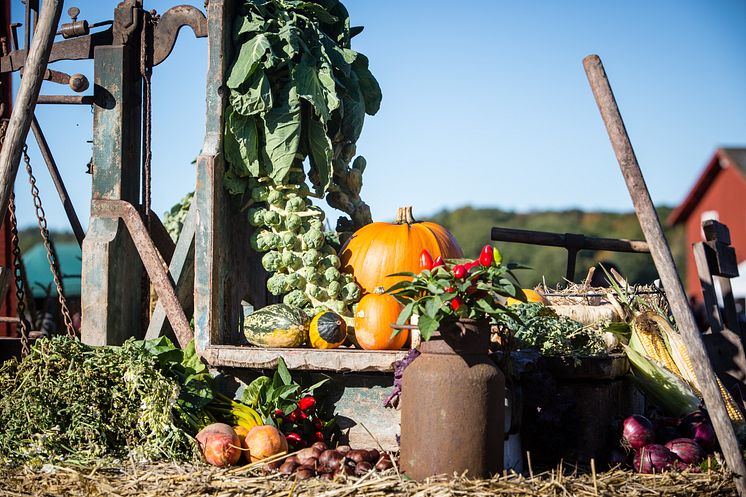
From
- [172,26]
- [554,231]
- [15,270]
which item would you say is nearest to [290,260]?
[172,26]

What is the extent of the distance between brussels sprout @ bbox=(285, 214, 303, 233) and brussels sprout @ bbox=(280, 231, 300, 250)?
4 centimetres

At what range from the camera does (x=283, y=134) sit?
18.5 feet

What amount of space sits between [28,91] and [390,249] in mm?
2703

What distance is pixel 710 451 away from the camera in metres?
4.64

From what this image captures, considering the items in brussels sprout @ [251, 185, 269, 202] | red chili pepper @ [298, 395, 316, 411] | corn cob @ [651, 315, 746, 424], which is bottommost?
red chili pepper @ [298, 395, 316, 411]

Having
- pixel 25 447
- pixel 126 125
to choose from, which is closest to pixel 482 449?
pixel 25 447

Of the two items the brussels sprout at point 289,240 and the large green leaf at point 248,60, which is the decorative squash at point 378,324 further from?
the large green leaf at point 248,60

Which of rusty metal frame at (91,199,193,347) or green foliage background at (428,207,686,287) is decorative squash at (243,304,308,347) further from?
green foliage background at (428,207,686,287)

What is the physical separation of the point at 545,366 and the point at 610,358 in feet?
1.44

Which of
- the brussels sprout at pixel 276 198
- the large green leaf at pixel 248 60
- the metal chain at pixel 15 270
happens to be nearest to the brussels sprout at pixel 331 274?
the brussels sprout at pixel 276 198

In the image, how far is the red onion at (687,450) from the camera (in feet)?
14.5

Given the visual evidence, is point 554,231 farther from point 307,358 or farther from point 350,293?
point 307,358

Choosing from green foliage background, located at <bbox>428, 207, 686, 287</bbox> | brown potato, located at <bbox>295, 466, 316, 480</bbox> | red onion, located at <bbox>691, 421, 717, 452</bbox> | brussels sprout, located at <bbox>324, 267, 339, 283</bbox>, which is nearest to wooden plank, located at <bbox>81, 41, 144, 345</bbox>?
brussels sprout, located at <bbox>324, 267, 339, 283</bbox>

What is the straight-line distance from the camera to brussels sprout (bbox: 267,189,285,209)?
5.69 m
